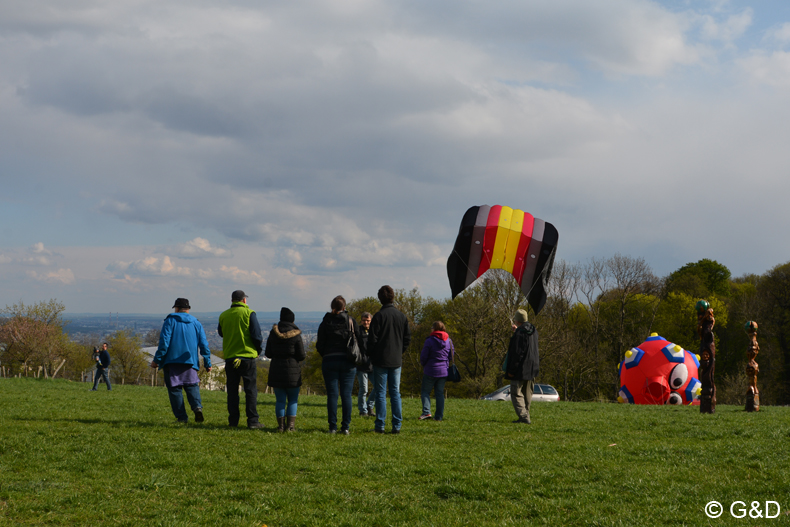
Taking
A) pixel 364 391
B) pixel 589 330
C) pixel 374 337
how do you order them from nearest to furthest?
pixel 374 337, pixel 364 391, pixel 589 330

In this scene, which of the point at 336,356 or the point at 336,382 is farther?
the point at 336,382

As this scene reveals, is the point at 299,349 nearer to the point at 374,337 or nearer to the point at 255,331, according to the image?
the point at 255,331

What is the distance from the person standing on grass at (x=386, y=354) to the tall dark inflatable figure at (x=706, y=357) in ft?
31.1

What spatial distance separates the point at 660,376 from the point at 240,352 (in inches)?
909

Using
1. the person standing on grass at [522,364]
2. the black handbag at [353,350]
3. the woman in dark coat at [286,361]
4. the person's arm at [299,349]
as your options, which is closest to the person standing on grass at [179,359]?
the woman in dark coat at [286,361]

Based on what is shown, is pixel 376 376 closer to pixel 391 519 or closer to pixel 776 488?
pixel 391 519

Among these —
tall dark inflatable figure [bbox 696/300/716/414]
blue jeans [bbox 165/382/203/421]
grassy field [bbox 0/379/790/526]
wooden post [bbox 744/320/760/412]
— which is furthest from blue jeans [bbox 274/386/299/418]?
wooden post [bbox 744/320/760/412]

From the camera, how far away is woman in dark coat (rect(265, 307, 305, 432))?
9.79 metres

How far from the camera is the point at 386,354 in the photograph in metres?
9.89

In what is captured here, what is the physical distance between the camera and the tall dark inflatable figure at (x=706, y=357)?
15.0 metres

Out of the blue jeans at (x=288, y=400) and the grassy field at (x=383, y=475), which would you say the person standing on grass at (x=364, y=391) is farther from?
the blue jeans at (x=288, y=400)

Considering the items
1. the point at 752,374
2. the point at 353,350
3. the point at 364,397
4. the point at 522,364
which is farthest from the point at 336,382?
the point at 752,374

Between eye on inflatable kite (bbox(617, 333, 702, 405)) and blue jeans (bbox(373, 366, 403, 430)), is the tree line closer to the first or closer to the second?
eye on inflatable kite (bbox(617, 333, 702, 405))

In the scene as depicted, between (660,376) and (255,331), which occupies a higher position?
(255,331)
